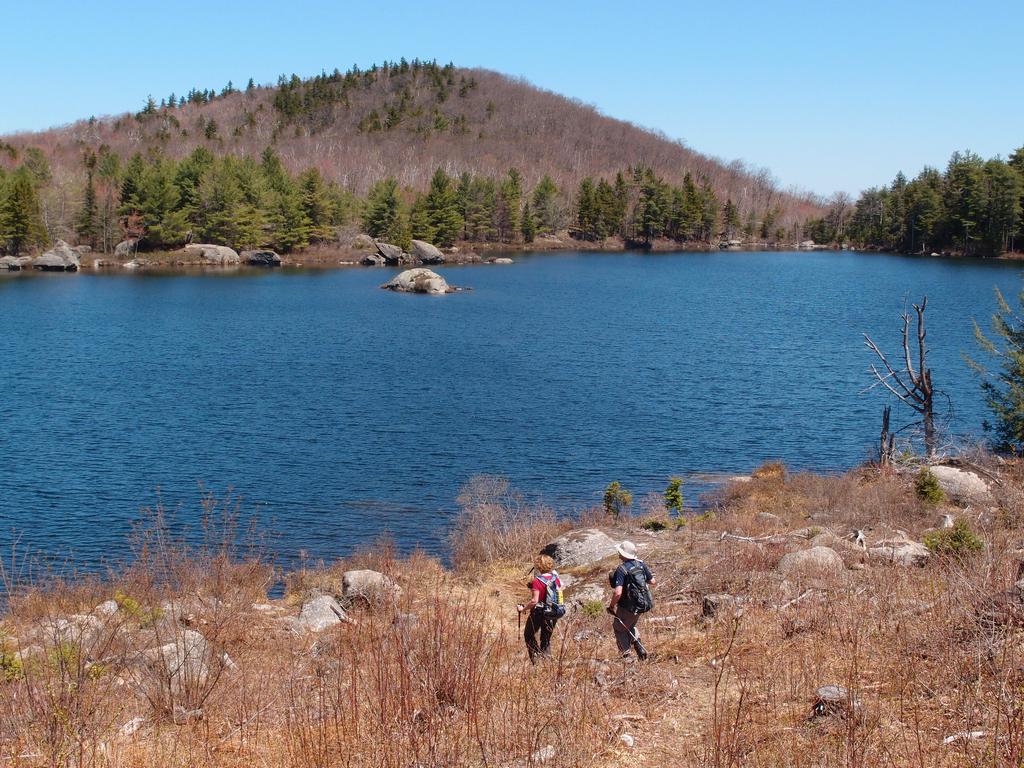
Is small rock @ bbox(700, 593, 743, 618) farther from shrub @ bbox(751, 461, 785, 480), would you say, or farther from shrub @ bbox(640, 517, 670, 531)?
shrub @ bbox(751, 461, 785, 480)

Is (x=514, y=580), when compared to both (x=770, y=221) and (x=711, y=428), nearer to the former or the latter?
(x=711, y=428)

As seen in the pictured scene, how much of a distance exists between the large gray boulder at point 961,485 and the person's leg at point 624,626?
534 inches

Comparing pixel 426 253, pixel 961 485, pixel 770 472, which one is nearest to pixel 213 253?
pixel 426 253

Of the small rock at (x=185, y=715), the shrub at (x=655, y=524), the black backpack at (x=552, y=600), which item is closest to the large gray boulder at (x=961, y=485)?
the shrub at (x=655, y=524)

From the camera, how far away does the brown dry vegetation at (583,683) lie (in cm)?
648

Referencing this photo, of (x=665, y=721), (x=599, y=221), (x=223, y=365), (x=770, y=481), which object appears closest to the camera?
(x=665, y=721)

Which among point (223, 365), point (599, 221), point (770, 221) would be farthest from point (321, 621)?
point (770, 221)

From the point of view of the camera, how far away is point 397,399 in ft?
128

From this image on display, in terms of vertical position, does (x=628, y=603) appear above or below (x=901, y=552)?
above

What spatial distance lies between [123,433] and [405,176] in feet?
479

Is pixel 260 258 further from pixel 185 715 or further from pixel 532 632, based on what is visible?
pixel 185 715

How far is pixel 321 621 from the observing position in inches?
599

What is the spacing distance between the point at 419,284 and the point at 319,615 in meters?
69.7

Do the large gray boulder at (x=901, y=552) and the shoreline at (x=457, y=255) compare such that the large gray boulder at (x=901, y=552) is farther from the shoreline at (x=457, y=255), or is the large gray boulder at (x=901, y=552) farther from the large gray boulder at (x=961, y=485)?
the shoreline at (x=457, y=255)
